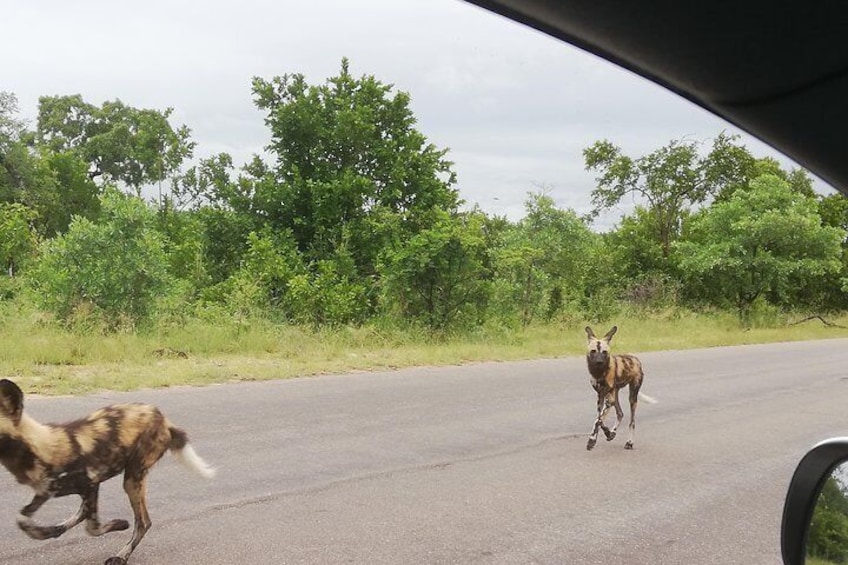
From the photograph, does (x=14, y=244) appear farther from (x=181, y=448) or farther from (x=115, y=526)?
(x=115, y=526)

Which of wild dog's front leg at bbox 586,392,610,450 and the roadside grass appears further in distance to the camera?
the roadside grass

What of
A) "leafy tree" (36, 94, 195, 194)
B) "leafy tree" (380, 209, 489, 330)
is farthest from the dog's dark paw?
"leafy tree" (36, 94, 195, 194)

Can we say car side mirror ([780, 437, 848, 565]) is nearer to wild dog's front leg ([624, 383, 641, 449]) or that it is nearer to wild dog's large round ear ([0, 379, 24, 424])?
wild dog's large round ear ([0, 379, 24, 424])

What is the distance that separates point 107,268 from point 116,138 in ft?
55.6

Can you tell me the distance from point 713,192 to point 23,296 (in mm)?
19190

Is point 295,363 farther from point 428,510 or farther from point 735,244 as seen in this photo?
point 735,244

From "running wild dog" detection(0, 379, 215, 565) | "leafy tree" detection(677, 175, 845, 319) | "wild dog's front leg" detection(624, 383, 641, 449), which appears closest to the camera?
"running wild dog" detection(0, 379, 215, 565)

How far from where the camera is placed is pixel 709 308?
80.1 ft

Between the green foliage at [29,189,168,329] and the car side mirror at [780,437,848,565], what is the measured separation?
1157cm

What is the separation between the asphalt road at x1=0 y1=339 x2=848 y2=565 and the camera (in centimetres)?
412

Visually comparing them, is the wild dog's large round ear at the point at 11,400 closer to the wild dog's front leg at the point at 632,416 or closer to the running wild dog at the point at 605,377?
the running wild dog at the point at 605,377

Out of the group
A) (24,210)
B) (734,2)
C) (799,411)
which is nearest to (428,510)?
(734,2)

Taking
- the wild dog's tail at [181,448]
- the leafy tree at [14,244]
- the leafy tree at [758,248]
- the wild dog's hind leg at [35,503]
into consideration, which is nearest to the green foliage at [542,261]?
the leafy tree at [758,248]

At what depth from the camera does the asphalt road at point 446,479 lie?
4117 millimetres
